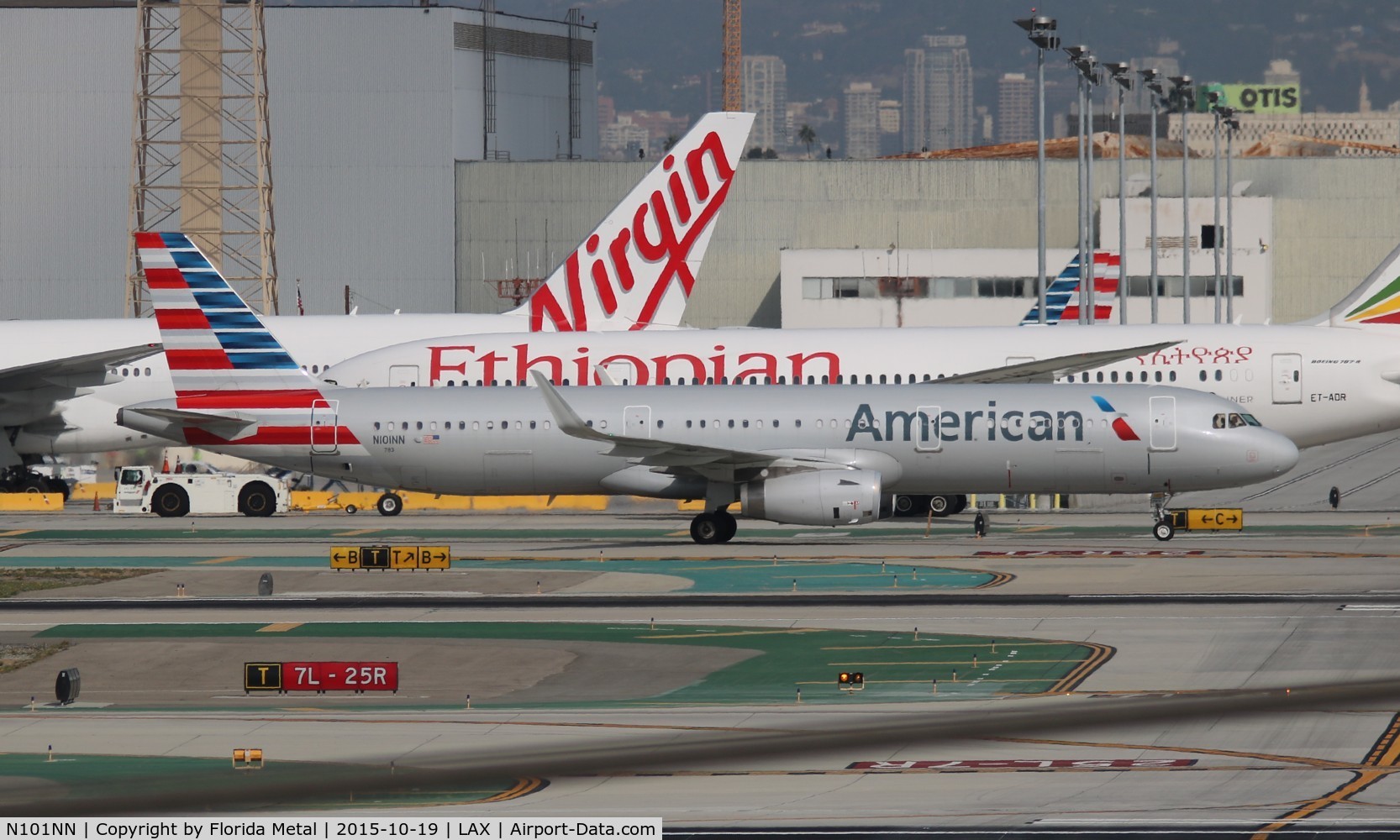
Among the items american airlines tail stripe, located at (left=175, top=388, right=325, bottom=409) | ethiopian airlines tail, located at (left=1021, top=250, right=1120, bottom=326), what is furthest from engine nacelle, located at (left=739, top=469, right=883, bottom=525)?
ethiopian airlines tail, located at (left=1021, top=250, right=1120, bottom=326)

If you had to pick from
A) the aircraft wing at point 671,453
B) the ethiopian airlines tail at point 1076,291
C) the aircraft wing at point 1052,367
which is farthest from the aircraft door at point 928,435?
the ethiopian airlines tail at point 1076,291

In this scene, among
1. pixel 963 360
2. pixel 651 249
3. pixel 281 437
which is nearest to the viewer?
pixel 281 437

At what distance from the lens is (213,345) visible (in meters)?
50.5

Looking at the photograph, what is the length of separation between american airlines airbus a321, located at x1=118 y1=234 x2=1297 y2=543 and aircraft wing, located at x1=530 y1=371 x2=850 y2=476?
64mm

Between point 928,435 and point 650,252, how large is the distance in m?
22.1

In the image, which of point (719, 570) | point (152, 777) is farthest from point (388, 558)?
point (152, 777)

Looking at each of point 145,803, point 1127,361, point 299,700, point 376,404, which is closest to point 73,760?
point 299,700

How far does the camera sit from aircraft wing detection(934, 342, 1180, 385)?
52250 mm

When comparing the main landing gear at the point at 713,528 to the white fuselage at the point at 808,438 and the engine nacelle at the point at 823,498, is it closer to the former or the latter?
the white fuselage at the point at 808,438

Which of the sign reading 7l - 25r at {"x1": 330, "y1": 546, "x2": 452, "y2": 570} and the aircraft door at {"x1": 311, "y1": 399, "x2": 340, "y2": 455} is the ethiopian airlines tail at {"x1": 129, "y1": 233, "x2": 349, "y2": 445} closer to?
the aircraft door at {"x1": 311, "y1": 399, "x2": 340, "y2": 455}

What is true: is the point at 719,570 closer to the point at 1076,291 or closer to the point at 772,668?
the point at 772,668

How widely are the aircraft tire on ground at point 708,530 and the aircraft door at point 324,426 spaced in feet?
32.6

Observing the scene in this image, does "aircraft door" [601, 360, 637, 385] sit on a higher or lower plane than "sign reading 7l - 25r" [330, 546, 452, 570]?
higher

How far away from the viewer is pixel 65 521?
195 ft
